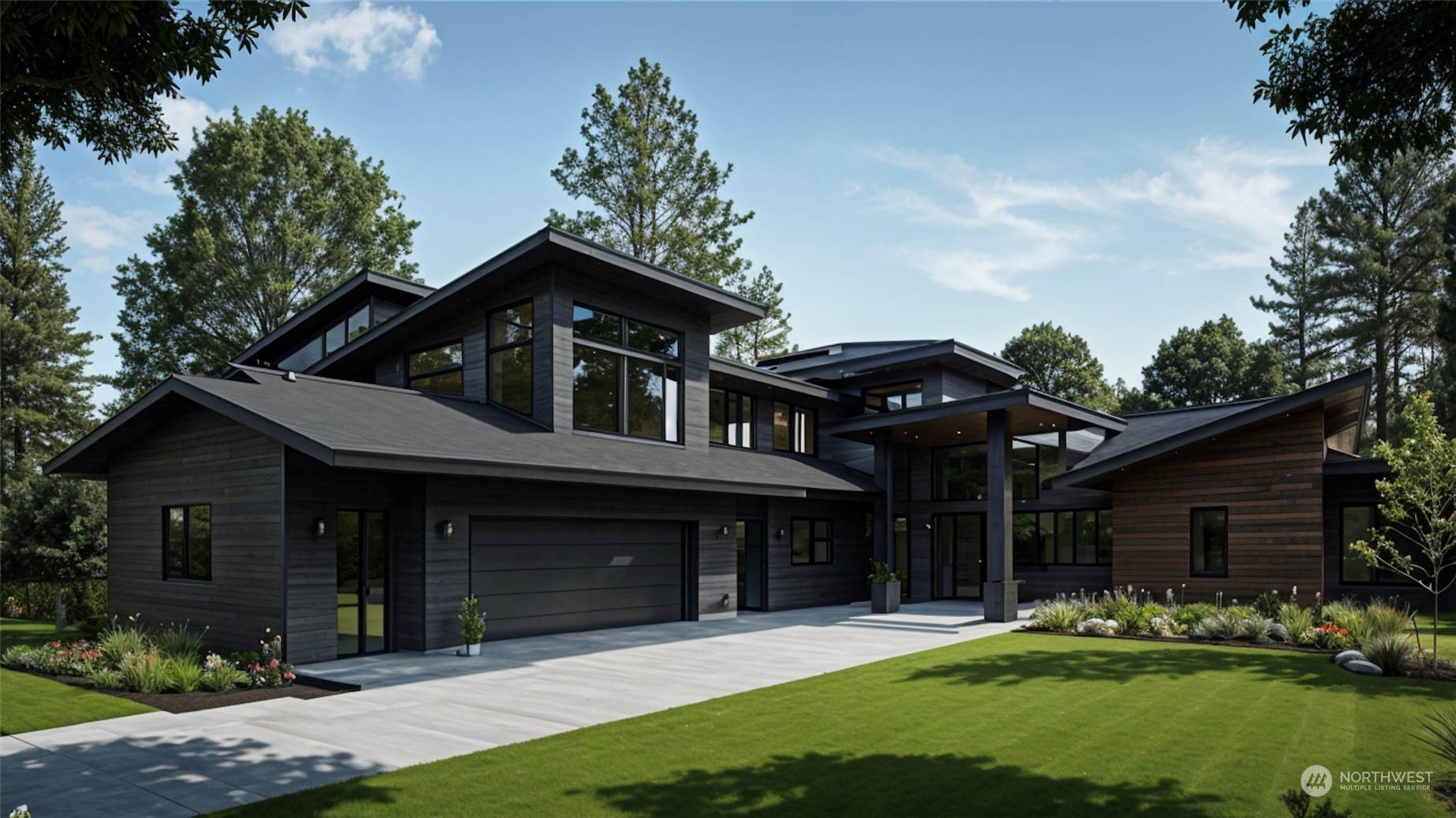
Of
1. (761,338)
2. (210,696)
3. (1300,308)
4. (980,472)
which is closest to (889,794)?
(210,696)

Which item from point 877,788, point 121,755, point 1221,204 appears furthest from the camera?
point 1221,204

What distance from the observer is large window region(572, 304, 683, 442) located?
1691 centimetres

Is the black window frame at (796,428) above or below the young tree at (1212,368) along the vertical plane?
below

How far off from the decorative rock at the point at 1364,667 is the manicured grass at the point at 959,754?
12.1 inches

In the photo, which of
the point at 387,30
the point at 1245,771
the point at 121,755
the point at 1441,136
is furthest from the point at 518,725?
the point at 387,30

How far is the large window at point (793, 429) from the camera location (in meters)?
23.7

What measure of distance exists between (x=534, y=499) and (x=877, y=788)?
9568mm

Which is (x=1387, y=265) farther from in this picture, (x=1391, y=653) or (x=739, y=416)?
(x=1391, y=653)

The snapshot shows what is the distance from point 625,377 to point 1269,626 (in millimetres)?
11976

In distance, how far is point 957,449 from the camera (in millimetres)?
24141

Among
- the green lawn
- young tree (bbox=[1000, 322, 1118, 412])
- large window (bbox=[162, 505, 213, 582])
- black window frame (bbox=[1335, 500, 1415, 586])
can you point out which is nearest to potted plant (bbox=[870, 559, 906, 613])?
black window frame (bbox=[1335, 500, 1415, 586])

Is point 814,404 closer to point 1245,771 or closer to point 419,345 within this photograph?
point 419,345

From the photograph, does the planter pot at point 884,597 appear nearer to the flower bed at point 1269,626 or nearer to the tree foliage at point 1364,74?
the flower bed at point 1269,626

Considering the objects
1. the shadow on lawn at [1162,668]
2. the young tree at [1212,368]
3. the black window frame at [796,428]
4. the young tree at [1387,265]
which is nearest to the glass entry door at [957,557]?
the black window frame at [796,428]
